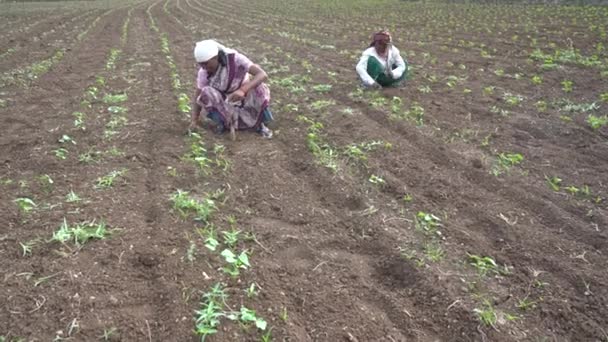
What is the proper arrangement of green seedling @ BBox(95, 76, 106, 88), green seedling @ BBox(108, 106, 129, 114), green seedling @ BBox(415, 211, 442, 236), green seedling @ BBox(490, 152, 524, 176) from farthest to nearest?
green seedling @ BBox(95, 76, 106, 88) < green seedling @ BBox(108, 106, 129, 114) < green seedling @ BBox(490, 152, 524, 176) < green seedling @ BBox(415, 211, 442, 236)

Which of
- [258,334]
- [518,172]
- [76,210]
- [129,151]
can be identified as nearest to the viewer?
[258,334]

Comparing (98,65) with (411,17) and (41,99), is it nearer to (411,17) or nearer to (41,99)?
(41,99)

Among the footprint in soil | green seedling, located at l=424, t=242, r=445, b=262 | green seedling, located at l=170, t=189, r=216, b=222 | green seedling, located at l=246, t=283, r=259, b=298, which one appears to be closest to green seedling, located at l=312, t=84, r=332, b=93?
green seedling, located at l=170, t=189, r=216, b=222

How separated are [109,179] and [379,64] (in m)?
4.14

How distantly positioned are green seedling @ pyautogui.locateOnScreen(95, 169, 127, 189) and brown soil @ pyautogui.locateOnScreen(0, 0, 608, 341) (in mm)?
63

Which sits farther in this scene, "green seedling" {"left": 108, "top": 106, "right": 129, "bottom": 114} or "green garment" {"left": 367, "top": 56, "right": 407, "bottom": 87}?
"green garment" {"left": 367, "top": 56, "right": 407, "bottom": 87}

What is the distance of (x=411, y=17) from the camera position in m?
18.0

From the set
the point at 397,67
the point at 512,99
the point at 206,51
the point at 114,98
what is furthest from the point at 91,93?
the point at 512,99

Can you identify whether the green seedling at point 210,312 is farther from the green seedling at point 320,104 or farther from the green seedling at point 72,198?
the green seedling at point 320,104

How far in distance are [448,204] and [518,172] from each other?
991mm

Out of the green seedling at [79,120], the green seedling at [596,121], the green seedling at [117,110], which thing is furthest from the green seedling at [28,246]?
the green seedling at [596,121]

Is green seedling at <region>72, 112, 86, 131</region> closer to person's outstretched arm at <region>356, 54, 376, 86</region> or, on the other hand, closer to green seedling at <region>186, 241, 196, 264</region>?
green seedling at <region>186, 241, 196, 264</region>

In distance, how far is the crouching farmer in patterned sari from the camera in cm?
459

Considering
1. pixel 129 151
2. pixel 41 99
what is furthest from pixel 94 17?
pixel 129 151
